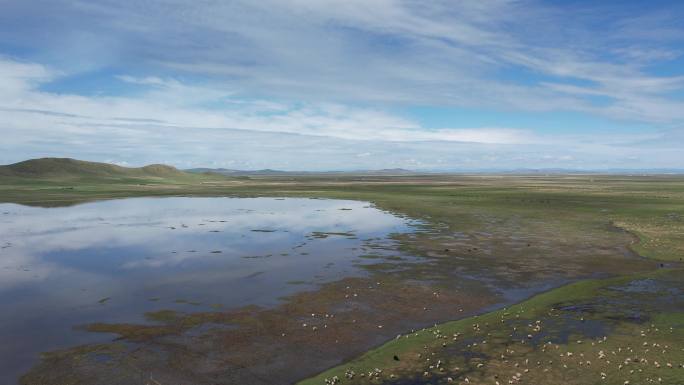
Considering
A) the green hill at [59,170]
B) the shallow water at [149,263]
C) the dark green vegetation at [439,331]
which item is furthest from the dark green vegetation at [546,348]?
the green hill at [59,170]

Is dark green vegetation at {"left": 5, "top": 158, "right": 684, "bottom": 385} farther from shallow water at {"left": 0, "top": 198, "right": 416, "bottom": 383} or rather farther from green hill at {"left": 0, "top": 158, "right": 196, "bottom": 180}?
green hill at {"left": 0, "top": 158, "right": 196, "bottom": 180}

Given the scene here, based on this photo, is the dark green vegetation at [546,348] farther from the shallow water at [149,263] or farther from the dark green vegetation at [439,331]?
the shallow water at [149,263]

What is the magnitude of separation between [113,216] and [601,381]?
62.2m

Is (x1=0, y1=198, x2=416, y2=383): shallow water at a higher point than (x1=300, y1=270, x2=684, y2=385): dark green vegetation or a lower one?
higher

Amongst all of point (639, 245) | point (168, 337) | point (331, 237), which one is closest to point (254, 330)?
point (168, 337)

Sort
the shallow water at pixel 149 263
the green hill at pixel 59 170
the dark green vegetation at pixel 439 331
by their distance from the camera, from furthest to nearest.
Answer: the green hill at pixel 59 170 < the shallow water at pixel 149 263 < the dark green vegetation at pixel 439 331

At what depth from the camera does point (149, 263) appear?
32.4m

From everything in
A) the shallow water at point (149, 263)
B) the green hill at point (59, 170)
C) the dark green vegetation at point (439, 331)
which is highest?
the green hill at point (59, 170)

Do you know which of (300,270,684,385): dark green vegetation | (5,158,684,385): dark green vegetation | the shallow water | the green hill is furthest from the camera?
the green hill

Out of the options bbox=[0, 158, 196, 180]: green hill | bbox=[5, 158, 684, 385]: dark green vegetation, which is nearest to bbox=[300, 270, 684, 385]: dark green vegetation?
bbox=[5, 158, 684, 385]: dark green vegetation

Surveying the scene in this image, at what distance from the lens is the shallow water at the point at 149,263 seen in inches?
806

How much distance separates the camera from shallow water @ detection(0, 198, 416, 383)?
806 inches

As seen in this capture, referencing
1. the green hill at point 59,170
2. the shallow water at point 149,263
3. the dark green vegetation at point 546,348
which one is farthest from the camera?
the green hill at point 59,170

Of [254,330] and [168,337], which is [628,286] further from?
[168,337]
